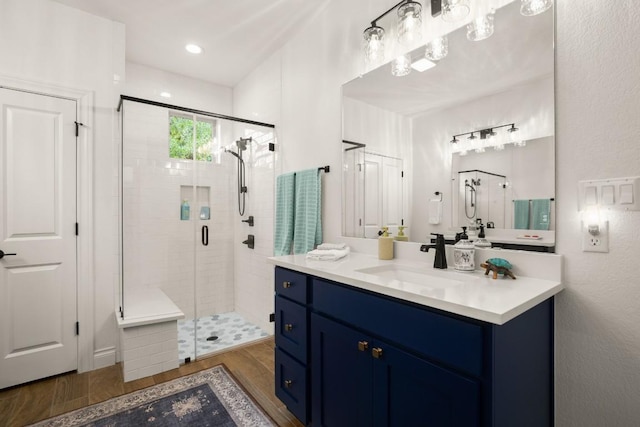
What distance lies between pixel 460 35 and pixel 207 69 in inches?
109

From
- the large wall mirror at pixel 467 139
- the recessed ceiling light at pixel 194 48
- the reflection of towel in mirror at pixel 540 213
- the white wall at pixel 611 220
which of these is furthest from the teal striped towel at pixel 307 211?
the recessed ceiling light at pixel 194 48

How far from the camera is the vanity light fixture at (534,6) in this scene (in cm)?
128

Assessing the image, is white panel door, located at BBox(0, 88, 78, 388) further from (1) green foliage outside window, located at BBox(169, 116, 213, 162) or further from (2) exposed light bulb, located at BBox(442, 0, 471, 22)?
(2) exposed light bulb, located at BBox(442, 0, 471, 22)

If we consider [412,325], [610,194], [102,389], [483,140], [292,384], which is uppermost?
[483,140]

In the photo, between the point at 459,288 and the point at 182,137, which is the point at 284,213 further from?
the point at 459,288

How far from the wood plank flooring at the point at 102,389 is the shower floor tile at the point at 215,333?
0.57 ft

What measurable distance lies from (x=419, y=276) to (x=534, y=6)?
1.28 m

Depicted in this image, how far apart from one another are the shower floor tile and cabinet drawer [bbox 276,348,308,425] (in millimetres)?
1090

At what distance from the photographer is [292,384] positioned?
173cm

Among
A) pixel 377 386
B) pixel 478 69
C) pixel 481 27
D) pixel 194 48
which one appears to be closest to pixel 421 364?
pixel 377 386

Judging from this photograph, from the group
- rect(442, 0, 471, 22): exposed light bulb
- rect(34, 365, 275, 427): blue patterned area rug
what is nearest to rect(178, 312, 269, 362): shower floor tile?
rect(34, 365, 275, 427): blue patterned area rug

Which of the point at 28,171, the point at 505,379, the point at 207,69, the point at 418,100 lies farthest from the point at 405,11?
the point at 28,171

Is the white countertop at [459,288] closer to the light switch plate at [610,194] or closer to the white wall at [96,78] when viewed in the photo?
the light switch plate at [610,194]

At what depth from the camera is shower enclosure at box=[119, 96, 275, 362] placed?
309cm
